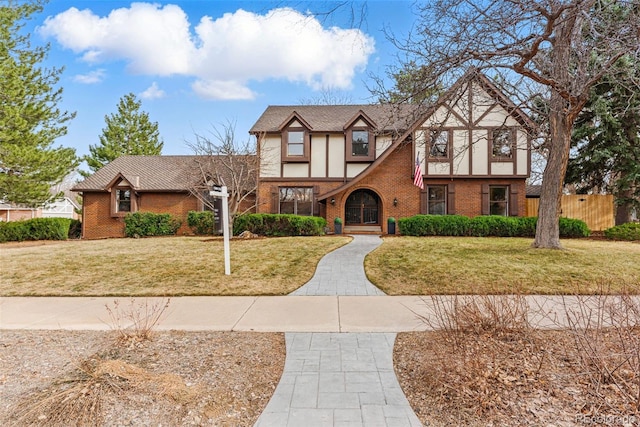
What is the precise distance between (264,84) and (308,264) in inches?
238

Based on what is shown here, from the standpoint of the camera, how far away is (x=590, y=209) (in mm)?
17984

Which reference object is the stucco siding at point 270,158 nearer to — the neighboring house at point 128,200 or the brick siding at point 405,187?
the neighboring house at point 128,200

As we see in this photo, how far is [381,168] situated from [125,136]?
2847 centimetres

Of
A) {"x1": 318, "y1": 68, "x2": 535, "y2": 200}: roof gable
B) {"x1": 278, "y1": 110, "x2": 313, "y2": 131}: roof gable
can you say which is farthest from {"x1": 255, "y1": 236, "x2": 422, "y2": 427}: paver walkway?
{"x1": 278, "y1": 110, "x2": 313, "y2": 131}: roof gable

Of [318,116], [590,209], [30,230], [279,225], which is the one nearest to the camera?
[279,225]

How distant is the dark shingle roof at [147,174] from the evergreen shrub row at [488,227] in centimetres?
1406

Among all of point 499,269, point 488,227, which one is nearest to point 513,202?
Result: point 488,227

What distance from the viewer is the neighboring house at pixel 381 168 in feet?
55.6

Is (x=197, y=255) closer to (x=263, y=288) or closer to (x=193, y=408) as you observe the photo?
(x=263, y=288)

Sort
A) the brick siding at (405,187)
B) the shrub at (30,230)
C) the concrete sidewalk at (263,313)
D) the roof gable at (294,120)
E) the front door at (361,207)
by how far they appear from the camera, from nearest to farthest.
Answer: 1. the concrete sidewalk at (263,313)
2. the brick siding at (405,187)
3. the roof gable at (294,120)
4. the shrub at (30,230)
5. the front door at (361,207)

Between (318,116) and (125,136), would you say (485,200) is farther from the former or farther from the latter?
(125,136)

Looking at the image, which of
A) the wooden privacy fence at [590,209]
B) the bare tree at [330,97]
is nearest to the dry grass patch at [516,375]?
the wooden privacy fence at [590,209]

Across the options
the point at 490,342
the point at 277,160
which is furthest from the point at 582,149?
the point at 490,342

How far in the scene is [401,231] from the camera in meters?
16.1
